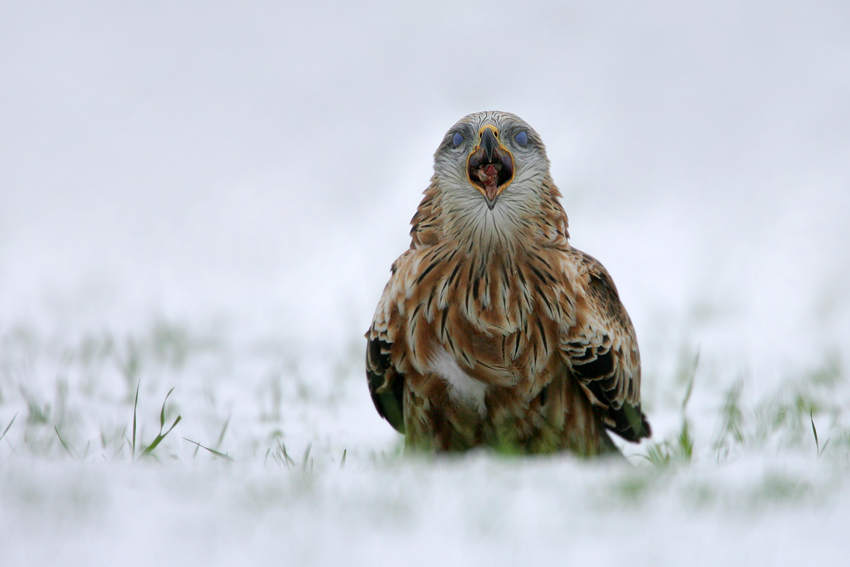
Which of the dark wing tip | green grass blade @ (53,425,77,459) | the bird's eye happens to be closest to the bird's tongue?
the bird's eye

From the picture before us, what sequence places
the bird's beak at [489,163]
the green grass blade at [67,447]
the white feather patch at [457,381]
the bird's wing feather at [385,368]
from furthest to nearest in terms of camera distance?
the bird's wing feather at [385,368], the white feather patch at [457,381], the bird's beak at [489,163], the green grass blade at [67,447]

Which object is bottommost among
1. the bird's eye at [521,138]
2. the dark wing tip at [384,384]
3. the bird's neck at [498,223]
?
the dark wing tip at [384,384]

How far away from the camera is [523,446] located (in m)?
4.03

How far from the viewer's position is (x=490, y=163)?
147 inches

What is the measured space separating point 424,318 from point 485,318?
0.34 metres

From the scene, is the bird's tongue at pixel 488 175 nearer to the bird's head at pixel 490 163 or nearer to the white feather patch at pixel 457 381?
the bird's head at pixel 490 163

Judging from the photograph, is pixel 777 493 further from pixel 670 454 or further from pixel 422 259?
pixel 422 259

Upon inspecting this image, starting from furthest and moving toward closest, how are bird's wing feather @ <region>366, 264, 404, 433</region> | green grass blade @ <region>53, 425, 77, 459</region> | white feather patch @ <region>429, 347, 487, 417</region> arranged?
bird's wing feather @ <region>366, 264, 404, 433</region>, white feather patch @ <region>429, 347, 487, 417</region>, green grass blade @ <region>53, 425, 77, 459</region>

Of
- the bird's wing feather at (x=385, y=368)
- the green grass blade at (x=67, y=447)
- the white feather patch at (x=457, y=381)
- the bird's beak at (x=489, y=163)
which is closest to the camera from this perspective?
the green grass blade at (x=67, y=447)

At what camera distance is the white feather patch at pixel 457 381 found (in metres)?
3.86

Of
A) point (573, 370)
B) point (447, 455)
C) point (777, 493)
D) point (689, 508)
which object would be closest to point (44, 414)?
point (447, 455)

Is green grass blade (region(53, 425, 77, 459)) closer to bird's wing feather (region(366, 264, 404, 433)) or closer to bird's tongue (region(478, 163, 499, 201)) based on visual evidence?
bird's wing feather (region(366, 264, 404, 433))

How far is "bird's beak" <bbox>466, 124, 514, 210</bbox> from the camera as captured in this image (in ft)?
12.1

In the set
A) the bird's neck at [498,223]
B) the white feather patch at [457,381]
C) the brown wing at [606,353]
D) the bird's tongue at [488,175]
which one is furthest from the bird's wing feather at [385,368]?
the brown wing at [606,353]
